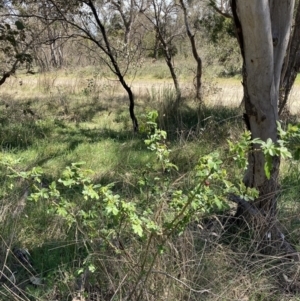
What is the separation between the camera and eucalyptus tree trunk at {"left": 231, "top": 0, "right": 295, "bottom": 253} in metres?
2.67

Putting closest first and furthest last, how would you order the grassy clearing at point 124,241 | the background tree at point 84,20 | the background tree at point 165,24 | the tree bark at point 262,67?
the grassy clearing at point 124,241
the tree bark at point 262,67
the background tree at point 84,20
the background tree at point 165,24

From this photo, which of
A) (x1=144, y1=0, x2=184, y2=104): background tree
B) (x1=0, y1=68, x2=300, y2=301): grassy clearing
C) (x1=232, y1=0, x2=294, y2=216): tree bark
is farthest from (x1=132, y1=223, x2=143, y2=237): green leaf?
(x1=144, y1=0, x2=184, y2=104): background tree

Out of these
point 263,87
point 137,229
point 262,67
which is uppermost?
point 262,67

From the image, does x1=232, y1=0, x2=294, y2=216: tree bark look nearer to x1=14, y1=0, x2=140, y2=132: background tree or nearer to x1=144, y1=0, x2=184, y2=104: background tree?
x1=14, y1=0, x2=140, y2=132: background tree

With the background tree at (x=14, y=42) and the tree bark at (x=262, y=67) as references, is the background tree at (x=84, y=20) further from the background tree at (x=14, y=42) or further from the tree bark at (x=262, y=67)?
the tree bark at (x=262, y=67)

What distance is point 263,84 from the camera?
2.83 metres

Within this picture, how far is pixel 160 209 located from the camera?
7.20 ft

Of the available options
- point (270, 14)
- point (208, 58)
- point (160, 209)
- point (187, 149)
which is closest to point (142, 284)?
point (160, 209)

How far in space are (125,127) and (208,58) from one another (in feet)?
26.1

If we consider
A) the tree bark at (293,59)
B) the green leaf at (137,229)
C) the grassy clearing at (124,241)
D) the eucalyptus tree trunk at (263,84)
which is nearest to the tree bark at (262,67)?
the eucalyptus tree trunk at (263,84)

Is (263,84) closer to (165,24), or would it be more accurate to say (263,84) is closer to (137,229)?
(137,229)

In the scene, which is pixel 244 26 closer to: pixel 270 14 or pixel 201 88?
pixel 270 14

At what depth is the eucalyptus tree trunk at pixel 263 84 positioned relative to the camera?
2.67m

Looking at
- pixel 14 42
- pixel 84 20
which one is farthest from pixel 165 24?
pixel 14 42
